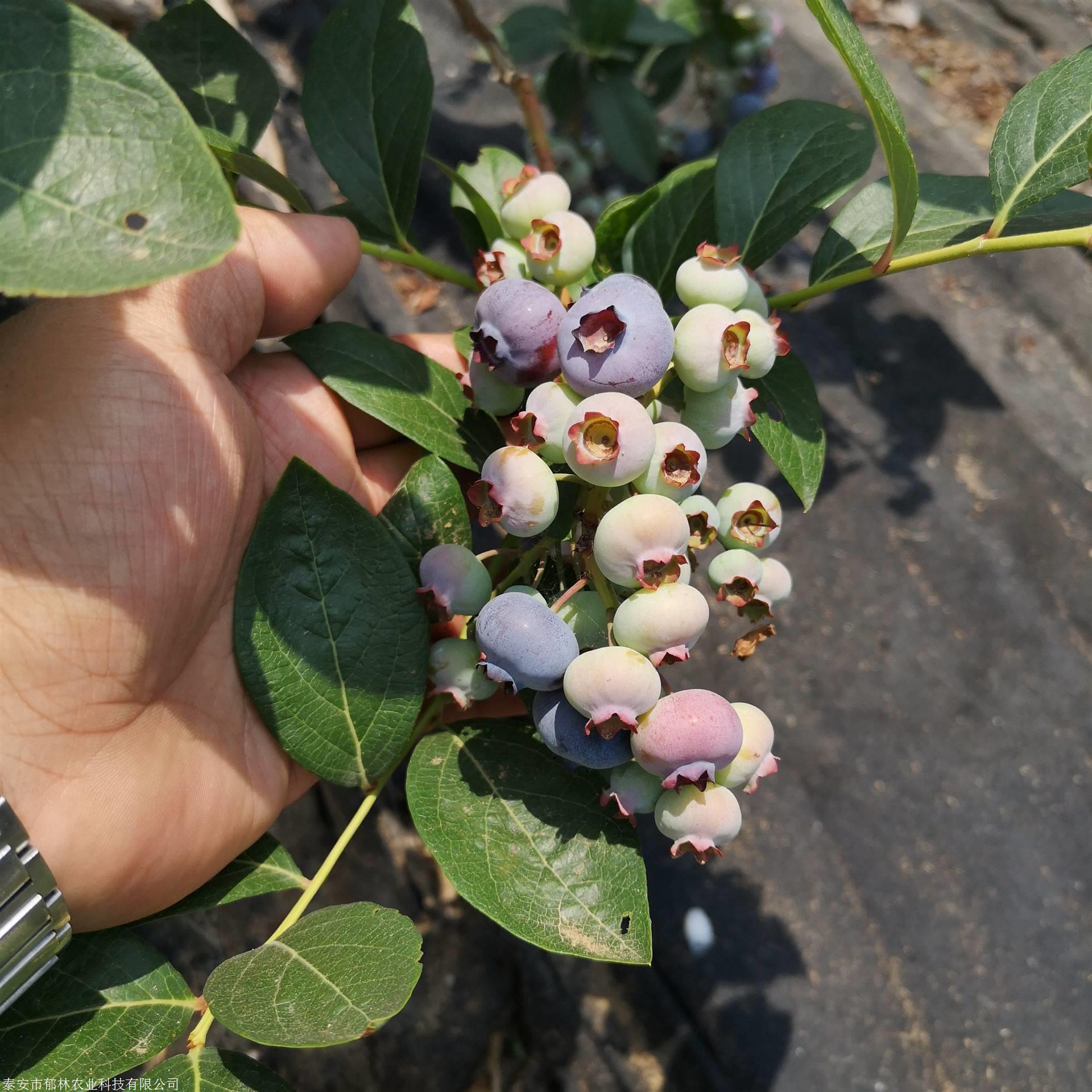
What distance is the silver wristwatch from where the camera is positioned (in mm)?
804

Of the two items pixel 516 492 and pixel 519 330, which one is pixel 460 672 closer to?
pixel 516 492

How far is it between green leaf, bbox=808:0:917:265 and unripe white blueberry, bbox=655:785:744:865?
540 mm

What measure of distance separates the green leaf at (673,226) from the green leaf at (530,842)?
520 millimetres

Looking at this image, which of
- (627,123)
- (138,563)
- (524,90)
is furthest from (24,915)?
(627,123)

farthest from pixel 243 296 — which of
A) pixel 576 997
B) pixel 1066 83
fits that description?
pixel 576 997

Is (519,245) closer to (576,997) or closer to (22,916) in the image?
(22,916)

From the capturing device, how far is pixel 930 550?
6.83 ft

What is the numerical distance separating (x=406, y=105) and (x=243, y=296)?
0.28 metres

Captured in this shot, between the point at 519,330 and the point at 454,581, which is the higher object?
the point at 519,330

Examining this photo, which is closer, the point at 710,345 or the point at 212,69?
the point at 710,345

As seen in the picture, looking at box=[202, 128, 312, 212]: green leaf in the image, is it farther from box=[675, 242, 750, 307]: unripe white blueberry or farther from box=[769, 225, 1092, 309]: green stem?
box=[769, 225, 1092, 309]: green stem

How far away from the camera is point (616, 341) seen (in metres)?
0.75

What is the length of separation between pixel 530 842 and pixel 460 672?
0.17 meters

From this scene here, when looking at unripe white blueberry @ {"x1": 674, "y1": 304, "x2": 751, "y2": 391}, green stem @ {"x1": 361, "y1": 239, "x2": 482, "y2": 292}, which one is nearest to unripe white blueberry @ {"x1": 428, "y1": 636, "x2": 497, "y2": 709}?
unripe white blueberry @ {"x1": 674, "y1": 304, "x2": 751, "y2": 391}
